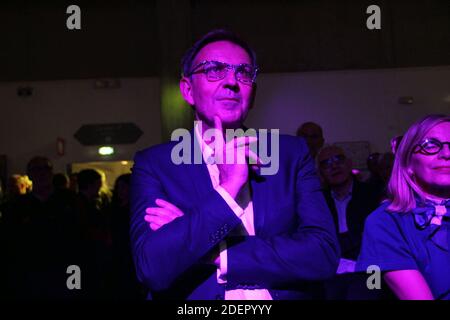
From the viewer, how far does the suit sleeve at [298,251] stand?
151 centimetres

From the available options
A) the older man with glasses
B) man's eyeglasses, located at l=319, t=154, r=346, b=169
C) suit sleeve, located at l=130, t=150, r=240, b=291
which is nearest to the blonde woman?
suit sleeve, located at l=130, t=150, r=240, b=291

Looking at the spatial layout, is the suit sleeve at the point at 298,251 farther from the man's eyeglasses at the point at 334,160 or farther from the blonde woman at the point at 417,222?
the man's eyeglasses at the point at 334,160

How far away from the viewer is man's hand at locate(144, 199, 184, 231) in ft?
5.14

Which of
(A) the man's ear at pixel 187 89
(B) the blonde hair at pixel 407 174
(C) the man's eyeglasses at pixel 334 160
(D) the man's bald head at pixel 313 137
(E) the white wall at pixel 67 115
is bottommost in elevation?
(B) the blonde hair at pixel 407 174

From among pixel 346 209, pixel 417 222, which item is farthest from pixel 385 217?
pixel 346 209

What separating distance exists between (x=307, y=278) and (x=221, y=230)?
301mm

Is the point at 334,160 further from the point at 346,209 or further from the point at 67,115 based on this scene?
the point at 67,115

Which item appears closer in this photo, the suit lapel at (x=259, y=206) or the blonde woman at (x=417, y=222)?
the suit lapel at (x=259, y=206)

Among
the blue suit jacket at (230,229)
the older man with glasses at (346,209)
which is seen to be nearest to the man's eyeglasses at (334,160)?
the older man with glasses at (346,209)

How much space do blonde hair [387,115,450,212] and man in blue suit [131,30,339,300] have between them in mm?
462

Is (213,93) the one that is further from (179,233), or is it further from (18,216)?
(18,216)

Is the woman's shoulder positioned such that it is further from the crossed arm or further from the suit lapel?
the suit lapel

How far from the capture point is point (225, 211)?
146 centimetres

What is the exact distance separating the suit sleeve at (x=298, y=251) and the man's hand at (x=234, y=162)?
0.53 ft
